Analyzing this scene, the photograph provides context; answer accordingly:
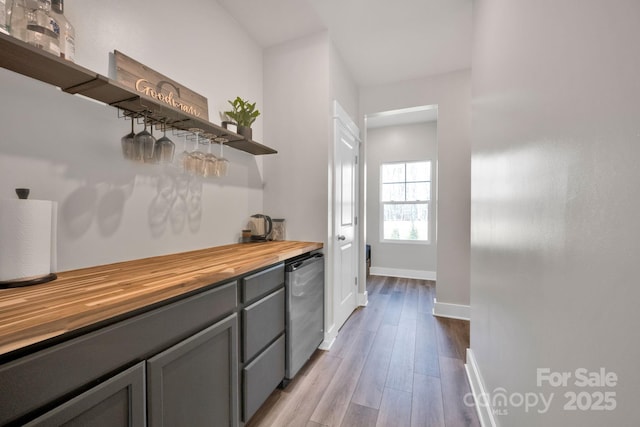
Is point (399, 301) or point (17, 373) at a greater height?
point (17, 373)

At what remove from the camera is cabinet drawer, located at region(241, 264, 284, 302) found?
1.40 m

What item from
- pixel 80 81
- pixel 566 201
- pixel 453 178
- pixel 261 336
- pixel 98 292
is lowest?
pixel 261 336

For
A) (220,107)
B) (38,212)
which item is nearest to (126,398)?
(38,212)

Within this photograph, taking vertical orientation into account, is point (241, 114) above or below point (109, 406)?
above

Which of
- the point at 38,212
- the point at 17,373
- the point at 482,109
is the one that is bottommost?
the point at 17,373

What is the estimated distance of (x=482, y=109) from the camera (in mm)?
1686

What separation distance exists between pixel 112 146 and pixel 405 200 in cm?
445

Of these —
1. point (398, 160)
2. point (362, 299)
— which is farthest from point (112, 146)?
point (398, 160)

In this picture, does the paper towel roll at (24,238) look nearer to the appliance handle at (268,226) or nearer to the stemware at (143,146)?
the stemware at (143,146)

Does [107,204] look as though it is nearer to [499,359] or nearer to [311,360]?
[311,360]

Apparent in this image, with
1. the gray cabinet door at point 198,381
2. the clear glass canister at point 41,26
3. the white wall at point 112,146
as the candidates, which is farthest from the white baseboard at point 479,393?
the clear glass canister at point 41,26

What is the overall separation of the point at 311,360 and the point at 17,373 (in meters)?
1.90

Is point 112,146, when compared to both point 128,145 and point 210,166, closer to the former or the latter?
point 128,145

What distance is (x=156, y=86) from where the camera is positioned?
159 centimetres
